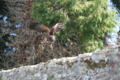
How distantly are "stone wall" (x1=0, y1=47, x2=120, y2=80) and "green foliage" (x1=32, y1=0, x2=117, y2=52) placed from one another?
18.5 feet

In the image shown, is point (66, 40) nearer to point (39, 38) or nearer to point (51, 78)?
point (39, 38)

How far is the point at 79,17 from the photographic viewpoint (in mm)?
9594

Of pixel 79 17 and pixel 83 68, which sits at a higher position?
pixel 79 17

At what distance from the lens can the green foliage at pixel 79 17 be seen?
9.53 meters

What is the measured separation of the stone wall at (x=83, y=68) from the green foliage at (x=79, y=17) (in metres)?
5.63

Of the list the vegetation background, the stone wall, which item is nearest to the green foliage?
the vegetation background

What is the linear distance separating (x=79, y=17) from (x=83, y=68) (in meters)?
6.34

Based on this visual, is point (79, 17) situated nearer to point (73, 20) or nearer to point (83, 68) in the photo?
point (73, 20)

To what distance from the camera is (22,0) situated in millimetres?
11742

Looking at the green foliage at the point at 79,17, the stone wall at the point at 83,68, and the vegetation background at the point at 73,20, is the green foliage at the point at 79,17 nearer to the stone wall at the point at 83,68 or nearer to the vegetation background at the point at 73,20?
the vegetation background at the point at 73,20

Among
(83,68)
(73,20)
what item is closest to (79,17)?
(73,20)

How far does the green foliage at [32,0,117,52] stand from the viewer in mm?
9531

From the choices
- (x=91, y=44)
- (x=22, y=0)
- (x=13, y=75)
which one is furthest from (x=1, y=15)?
(x=13, y=75)

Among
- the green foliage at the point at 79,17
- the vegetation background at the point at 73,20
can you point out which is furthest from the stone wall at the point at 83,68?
the green foliage at the point at 79,17
